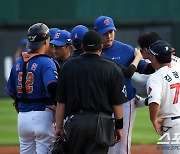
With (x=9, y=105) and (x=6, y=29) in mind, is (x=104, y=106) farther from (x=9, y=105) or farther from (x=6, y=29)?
(x=6, y=29)

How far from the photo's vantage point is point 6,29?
17016 millimetres

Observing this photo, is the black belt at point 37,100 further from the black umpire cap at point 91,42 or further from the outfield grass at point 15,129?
the outfield grass at point 15,129

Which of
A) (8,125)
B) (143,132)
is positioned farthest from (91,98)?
(8,125)

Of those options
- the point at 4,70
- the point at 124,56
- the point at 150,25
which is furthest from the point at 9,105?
the point at 124,56

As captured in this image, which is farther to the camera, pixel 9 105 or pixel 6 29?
pixel 6 29

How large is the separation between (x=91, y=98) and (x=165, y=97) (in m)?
0.83

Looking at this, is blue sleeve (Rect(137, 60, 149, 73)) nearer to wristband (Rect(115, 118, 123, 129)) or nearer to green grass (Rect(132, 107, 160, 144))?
wristband (Rect(115, 118, 123, 129))

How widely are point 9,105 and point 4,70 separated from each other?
6.21 feet

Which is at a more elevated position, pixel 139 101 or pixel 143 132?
pixel 139 101

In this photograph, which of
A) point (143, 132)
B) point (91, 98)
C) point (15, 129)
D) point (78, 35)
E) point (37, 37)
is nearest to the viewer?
point (91, 98)

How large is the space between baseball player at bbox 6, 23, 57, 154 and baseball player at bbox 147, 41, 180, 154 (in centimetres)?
99

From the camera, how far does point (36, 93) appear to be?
19.4ft

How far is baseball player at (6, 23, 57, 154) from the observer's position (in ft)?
19.3

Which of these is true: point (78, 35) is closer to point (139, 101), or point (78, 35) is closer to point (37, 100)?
point (37, 100)
